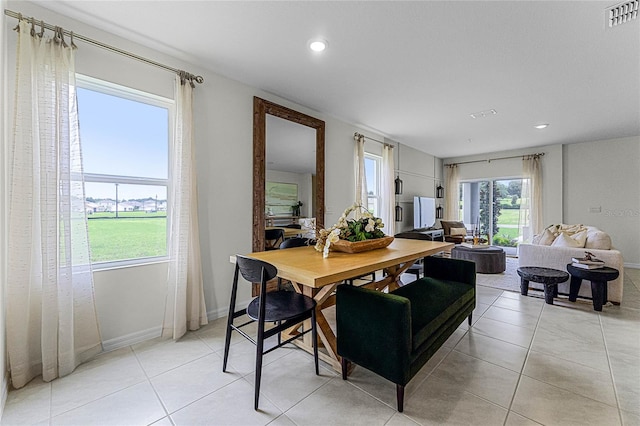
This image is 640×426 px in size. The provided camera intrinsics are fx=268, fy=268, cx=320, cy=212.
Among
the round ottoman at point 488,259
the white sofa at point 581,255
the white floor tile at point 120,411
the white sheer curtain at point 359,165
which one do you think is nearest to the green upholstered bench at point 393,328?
the white floor tile at point 120,411

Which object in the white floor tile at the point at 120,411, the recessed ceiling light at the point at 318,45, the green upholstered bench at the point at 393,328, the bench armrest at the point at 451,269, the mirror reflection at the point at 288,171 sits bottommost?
the white floor tile at the point at 120,411

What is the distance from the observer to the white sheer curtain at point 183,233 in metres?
2.41

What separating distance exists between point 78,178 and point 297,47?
→ 2.03 m

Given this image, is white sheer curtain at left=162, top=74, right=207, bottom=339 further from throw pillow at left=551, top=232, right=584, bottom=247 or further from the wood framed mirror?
throw pillow at left=551, top=232, right=584, bottom=247

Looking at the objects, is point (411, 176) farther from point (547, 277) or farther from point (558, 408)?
point (558, 408)

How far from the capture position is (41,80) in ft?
5.98

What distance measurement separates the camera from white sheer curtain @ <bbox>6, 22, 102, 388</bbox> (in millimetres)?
1748

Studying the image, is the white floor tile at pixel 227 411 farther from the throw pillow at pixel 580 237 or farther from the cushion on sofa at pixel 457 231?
the cushion on sofa at pixel 457 231

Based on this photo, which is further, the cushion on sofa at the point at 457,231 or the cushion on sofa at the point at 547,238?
the cushion on sofa at the point at 457,231

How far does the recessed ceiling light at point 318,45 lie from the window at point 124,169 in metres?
1.43

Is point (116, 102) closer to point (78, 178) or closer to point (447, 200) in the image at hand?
point (78, 178)

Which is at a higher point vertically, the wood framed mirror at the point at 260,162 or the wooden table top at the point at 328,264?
the wood framed mirror at the point at 260,162

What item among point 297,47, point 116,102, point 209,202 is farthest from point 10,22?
point 297,47

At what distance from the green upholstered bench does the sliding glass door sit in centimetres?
602
